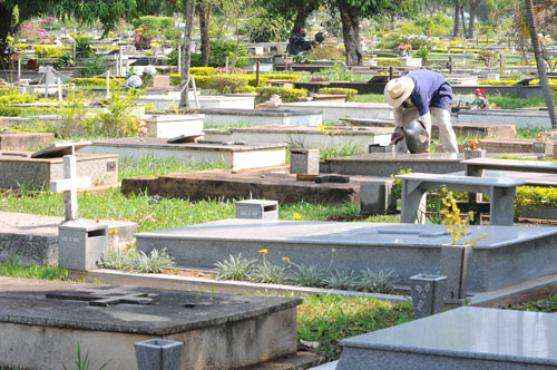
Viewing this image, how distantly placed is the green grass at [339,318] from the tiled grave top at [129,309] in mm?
464

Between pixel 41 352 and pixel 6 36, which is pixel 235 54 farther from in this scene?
pixel 41 352

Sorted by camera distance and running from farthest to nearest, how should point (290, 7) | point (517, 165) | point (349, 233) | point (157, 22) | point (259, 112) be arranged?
point (157, 22) → point (290, 7) → point (259, 112) → point (517, 165) → point (349, 233)

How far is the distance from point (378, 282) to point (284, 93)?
2434 cm

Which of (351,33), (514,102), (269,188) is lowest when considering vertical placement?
(269,188)

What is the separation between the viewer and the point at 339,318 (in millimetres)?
8531

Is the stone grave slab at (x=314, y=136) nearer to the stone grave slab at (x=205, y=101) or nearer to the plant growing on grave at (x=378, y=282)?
the stone grave slab at (x=205, y=101)

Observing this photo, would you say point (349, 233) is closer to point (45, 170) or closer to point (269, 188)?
point (269, 188)

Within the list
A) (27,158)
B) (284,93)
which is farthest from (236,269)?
(284,93)

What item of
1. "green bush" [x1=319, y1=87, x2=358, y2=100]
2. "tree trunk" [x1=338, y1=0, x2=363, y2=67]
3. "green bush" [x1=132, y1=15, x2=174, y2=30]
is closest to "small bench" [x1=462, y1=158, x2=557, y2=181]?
"green bush" [x1=319, y1=87, x2=358, y2=100]

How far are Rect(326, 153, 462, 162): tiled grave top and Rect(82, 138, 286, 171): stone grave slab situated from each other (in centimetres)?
159

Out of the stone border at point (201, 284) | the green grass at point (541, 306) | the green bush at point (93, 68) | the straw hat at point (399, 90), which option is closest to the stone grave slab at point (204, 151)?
the straw hat at point (399, 90)

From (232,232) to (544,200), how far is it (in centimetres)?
392

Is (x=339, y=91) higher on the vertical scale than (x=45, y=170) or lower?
higher

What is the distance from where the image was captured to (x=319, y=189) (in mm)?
14461
